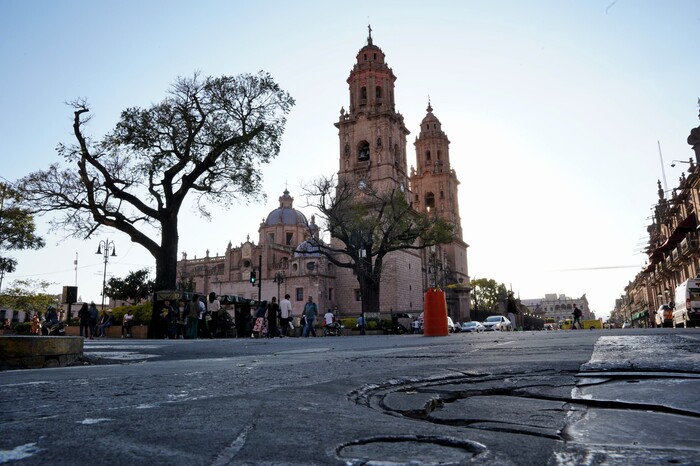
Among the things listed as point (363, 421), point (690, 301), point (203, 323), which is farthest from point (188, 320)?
point (690, 301)

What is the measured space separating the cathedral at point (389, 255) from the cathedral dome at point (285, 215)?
0.15m

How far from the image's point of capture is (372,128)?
166 ft

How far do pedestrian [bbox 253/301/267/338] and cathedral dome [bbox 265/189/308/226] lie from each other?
46.3 m

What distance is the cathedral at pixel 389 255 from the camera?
5003 centimetres

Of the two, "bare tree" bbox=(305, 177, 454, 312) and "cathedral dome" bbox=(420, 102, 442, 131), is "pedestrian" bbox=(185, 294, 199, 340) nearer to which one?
"bare tree" bbox=(305, 177, 454, 312)

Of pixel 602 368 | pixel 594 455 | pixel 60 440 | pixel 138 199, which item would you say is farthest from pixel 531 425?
pixel 138 199

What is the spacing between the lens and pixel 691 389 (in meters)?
1.90

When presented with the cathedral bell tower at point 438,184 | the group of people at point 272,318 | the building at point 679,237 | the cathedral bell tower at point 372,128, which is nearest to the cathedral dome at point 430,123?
the cathedral bell tower at point 438,184

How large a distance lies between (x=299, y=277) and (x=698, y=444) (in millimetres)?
54219

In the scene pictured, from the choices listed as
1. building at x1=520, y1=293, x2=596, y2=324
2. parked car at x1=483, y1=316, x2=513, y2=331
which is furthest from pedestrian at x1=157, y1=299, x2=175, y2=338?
building at x1=520, y1=293, x2=596, y2=324

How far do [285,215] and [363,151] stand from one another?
70.8 ft

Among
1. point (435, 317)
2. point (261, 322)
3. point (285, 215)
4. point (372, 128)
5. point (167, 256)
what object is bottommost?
point (261, 322)

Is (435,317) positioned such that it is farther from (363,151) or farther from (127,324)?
(363,151)

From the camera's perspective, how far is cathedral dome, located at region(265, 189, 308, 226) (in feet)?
226
